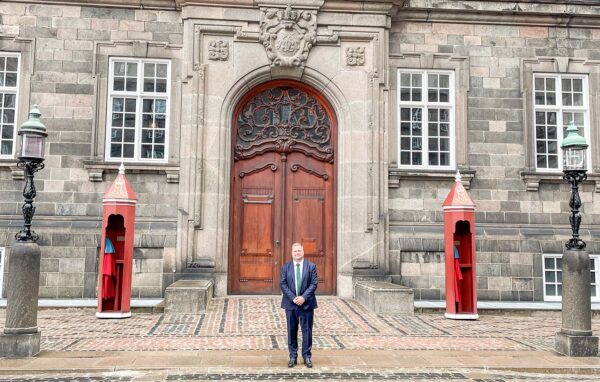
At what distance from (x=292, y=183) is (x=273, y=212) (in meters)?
0.83

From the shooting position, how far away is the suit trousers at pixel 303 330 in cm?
680

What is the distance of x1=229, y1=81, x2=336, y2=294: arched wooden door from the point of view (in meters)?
12.9

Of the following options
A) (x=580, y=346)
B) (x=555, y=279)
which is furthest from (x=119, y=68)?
(x=555, y=279)

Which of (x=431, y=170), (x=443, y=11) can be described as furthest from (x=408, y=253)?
(x=443, y=11)

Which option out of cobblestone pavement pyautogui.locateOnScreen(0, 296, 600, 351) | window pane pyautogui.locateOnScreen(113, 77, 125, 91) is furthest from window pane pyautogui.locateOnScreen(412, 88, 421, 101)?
window pane pyautogui.locateOnScreen(113, 77, 125, 91)

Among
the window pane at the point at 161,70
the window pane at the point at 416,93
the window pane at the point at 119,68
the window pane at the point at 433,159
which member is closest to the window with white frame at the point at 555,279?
the window pane at the point at 433,159

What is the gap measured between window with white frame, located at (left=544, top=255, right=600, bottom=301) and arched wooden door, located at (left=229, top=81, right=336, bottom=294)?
5.16 metres

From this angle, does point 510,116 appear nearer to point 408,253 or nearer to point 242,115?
A: point 408,253

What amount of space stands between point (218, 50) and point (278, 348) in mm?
7540

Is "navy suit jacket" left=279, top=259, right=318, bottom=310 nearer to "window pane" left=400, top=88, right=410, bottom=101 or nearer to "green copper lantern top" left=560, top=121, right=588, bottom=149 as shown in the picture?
"green copper lantern top" left=560, top=121, right=588, bottom=149

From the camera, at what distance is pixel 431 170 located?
13172mm

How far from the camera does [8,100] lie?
12.7m

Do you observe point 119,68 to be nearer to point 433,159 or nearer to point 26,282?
point 26,282

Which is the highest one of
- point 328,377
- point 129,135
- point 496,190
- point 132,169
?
point 129,135
